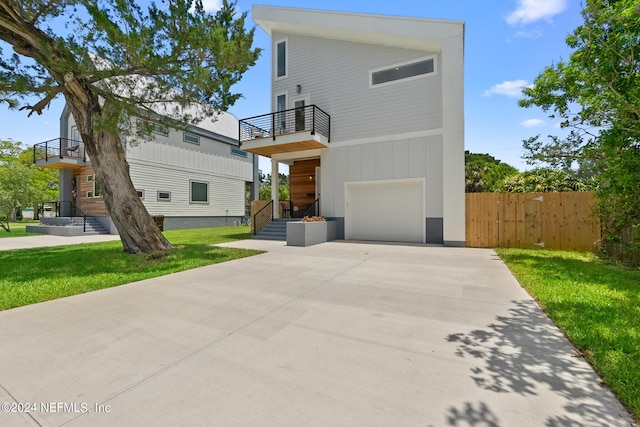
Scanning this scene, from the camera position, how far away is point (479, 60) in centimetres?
1003

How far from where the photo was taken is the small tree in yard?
19.4 feet

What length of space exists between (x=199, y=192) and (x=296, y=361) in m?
19.1

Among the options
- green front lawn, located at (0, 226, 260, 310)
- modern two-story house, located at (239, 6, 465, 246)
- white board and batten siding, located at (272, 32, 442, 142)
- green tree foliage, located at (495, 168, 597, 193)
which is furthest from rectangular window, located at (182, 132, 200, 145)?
green tree foliage, located at (495, 168, 597, 193)

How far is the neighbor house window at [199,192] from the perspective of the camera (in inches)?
741

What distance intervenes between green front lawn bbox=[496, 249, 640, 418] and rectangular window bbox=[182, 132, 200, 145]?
61.7ft

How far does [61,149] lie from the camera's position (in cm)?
1631

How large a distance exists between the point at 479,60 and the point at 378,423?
12.1 metres

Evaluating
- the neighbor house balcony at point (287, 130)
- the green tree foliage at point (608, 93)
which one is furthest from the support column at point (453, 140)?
the neighbor house balcony at point (287, 130)

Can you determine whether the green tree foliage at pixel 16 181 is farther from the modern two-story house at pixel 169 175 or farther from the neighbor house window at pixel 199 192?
the neighbor house window at pixel 199 192

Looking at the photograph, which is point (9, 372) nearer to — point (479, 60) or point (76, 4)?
point (76, 4)

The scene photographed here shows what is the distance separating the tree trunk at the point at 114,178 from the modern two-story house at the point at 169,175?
20.4 ft

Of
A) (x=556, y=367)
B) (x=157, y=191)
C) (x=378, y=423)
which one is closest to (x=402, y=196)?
(x=556, y=367)

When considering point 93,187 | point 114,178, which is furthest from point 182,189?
point 114,178

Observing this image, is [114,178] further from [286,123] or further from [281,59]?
[281,59]
